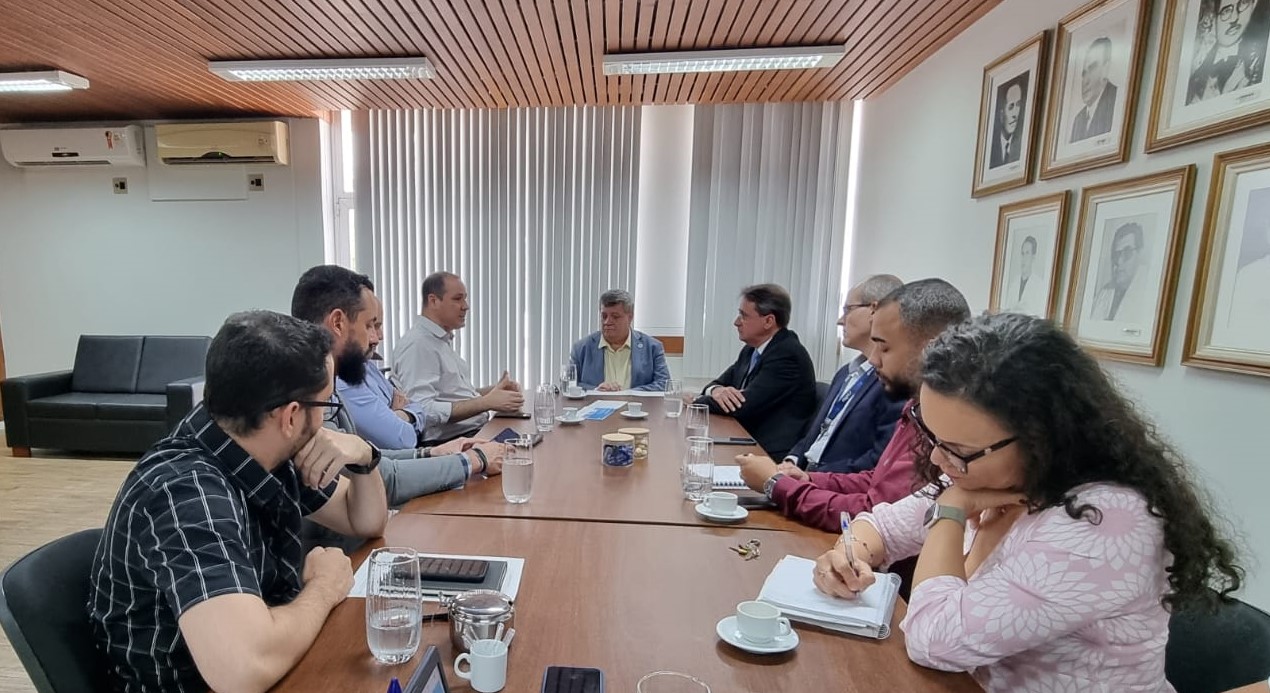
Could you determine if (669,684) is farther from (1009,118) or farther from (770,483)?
(1009,118)

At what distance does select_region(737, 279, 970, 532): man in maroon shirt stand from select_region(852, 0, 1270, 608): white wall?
0.72 m

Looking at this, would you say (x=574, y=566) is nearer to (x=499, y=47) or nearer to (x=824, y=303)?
(x=499, y=47)

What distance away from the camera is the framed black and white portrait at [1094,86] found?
1.98 m

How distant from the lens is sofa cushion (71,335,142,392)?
482 centimetres

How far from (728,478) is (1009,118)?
216 centimetres

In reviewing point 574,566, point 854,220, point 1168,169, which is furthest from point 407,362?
point 854,220

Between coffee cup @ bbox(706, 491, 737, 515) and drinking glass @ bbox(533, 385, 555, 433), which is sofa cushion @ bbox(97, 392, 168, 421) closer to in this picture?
drinking glass @ bbox(533, 385, 555, 433)

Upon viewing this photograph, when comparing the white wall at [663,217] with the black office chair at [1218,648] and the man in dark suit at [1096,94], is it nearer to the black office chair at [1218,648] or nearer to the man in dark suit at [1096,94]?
the man in dark suit at [1096,94]

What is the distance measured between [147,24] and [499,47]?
1.78 meters

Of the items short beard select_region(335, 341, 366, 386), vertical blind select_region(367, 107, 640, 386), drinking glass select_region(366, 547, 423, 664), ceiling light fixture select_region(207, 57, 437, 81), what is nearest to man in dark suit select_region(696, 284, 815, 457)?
short beard select_region(335, 341, 366, 386)

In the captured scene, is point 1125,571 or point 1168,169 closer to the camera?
point 1125,571

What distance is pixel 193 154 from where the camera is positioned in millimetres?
4773

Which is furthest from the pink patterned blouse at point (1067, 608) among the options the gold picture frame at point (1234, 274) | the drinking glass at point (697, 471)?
the gold picture frame at point (1234, 274)

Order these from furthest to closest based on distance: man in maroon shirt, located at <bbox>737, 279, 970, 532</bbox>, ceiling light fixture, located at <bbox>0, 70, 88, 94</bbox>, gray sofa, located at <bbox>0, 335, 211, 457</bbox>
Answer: gray sofa, located at <bbox>0, 335, 211, 457</bbox> → ceiling light fixture, located at <bbox>0, 70, 88, 94</bbox> → man in maroon shirt, located at <bbox>737, 279, 970, 532</bbox>
